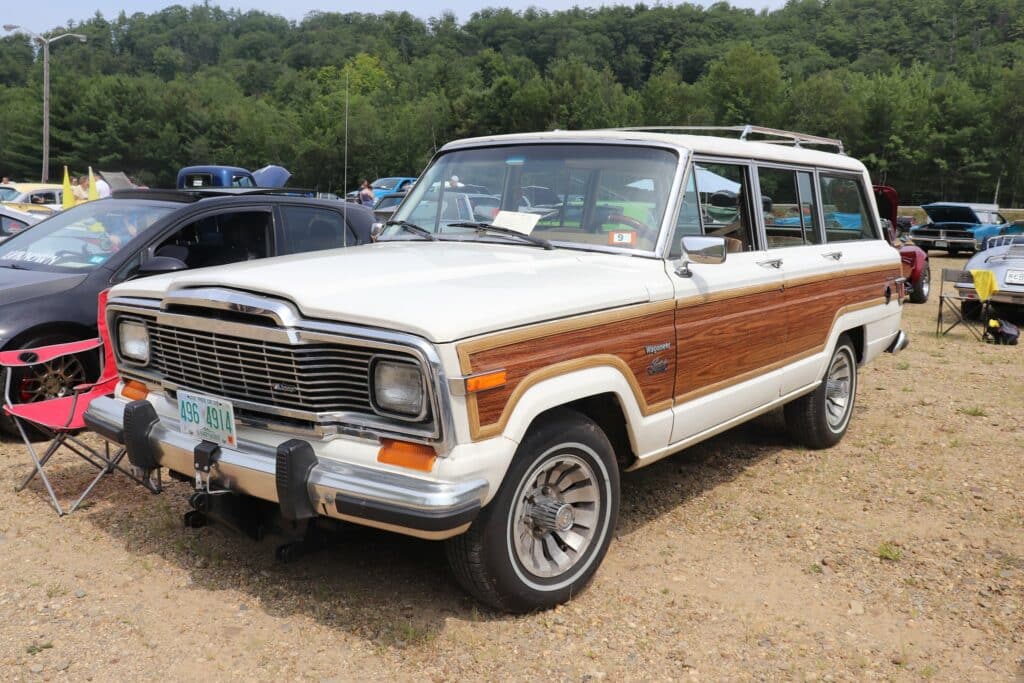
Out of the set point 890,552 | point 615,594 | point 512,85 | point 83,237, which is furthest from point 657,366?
point 512,85

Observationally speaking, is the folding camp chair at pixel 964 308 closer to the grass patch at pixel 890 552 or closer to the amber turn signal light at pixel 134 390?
the grass patch at pixel 890 552

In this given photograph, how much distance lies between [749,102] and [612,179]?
67.4 m

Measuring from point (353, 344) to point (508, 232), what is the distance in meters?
1.63

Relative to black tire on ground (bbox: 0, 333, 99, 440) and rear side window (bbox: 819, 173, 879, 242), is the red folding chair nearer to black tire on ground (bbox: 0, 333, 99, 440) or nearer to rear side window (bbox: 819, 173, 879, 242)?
black tire on ground (bbox: 0, 333, 99, 440)

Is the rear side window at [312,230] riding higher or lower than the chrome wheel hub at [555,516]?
higher

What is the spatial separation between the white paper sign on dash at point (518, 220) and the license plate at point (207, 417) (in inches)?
70.6

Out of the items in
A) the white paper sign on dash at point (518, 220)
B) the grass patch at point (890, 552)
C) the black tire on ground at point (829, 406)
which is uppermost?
the white paper sign on dash at point (518, 220)

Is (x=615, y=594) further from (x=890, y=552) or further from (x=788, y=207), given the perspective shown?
(x=788, y=207)

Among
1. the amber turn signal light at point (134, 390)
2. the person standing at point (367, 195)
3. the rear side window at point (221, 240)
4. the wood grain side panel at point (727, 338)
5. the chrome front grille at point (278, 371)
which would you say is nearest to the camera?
the chrome front grille at point (278, 371)

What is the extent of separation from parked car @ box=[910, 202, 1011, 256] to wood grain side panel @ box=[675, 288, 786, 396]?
22.1 meters

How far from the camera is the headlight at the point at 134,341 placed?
403 cm

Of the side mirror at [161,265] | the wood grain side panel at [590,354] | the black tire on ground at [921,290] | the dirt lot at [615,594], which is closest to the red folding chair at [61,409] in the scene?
the dirt lot at [615,594]

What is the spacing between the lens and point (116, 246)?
6.24 metres

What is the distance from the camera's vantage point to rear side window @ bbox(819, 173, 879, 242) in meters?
5.86
